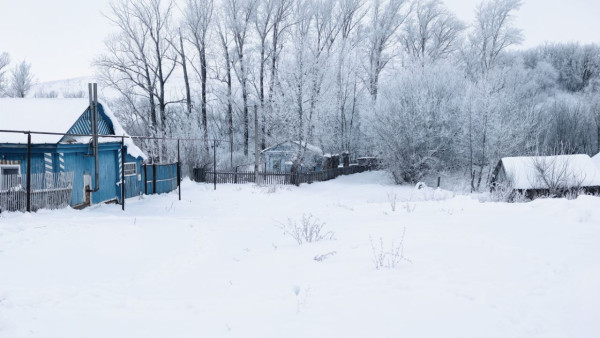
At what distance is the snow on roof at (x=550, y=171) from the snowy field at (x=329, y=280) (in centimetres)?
866

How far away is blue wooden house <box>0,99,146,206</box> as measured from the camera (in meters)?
13.6

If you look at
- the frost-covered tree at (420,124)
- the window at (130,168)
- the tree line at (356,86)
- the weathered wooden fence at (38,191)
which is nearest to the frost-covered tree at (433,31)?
the tree line at (356,86)

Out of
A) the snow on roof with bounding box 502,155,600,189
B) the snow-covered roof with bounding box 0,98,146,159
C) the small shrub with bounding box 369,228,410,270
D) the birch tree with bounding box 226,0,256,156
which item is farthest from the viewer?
the birch tree with bounding box 226,0,256,156

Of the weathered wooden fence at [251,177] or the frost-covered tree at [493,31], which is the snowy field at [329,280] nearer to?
the weathered wooden fence at [251,177]

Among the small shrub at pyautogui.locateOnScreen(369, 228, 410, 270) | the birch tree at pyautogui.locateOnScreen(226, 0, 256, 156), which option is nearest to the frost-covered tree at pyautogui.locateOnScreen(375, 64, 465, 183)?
the birch tree at pyautogui.locateOnScreen(226, 0, 256, 156)

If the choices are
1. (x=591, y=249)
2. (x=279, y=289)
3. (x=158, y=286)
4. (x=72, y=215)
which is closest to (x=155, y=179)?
(x=72, y=215)

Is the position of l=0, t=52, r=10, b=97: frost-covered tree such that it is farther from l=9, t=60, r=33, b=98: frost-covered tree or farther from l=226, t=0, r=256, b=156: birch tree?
l=226, t=0, r=256, b=156: birch tree

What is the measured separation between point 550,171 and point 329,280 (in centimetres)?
1480

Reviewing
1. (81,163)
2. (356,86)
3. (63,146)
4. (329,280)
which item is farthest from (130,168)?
(356,86)

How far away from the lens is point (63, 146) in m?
14.2

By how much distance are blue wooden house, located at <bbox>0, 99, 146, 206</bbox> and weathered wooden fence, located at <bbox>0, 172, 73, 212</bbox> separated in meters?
0.10

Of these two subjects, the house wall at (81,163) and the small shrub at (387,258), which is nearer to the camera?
the small shrub at (387,258)

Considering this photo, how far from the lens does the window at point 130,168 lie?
1880 cm

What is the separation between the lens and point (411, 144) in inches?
1070
